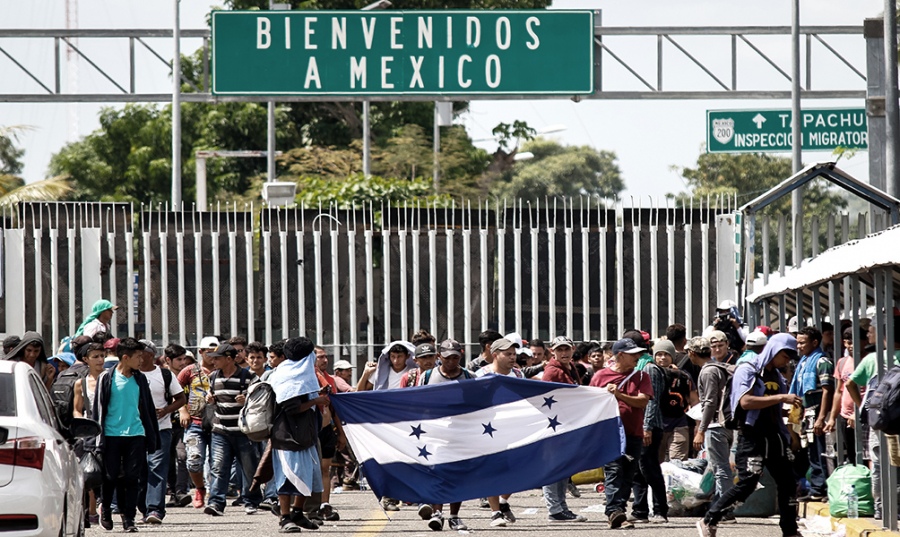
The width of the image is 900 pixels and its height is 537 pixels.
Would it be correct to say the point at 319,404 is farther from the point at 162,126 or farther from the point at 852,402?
the point at 162,126

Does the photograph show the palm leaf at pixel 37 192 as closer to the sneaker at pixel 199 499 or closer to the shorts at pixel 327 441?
the sneaker at pixel 199 499

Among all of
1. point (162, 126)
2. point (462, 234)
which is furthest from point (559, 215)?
point (162, 126)

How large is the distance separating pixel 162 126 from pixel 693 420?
44.8 m

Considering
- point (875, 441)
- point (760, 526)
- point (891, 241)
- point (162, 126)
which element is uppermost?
point (162, 126)

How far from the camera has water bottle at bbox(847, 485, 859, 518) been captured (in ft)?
46.9

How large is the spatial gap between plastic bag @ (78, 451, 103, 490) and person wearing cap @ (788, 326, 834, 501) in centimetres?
657

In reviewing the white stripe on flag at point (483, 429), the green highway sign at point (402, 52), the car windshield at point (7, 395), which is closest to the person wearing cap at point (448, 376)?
the white stripe on flag at point (483, 429)

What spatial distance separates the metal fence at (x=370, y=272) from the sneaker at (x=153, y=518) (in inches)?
317

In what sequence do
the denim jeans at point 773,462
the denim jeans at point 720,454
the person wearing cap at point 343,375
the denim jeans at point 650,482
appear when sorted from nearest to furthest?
1. the denim jeans at point 773,462
2. the denim jeans at point 720,454
3. the denim jeans at point 650,482
4. the person wearing cap at point 343,375

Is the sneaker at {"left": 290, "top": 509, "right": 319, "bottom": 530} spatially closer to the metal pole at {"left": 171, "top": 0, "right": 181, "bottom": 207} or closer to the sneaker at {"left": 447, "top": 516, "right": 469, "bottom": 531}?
the sneaker at {"left": 447, "top": 516, "right": 469, "bottom": 531}

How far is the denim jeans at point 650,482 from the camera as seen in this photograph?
15.4 meters

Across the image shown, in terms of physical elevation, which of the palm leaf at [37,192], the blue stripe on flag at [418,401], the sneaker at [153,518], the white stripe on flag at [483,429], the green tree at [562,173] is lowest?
the sneaker at [153,518]

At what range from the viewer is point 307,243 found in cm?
2422

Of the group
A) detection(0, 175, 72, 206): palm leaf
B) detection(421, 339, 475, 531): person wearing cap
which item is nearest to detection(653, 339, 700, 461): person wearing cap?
detection(421, 339, 475, 531): person wearing cap
